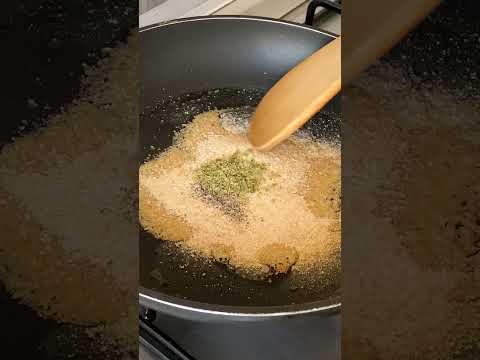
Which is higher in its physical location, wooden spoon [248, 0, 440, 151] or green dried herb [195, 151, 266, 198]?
wooden spoon [248, 0, 440, 151]

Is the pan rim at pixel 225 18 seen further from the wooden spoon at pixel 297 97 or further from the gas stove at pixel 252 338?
the gas stove at pixel 252 338

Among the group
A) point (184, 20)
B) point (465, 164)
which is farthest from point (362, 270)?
point (184, 20)

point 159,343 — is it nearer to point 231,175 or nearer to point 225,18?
point 231,175

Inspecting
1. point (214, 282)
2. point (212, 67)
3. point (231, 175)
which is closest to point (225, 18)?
point (212, 67)

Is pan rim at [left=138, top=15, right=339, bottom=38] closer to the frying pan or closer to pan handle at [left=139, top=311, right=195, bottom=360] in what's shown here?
the frying pan


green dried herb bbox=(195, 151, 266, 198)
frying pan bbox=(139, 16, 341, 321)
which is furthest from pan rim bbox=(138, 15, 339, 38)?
green dried herb bbox=(195, 151, 266, 198)

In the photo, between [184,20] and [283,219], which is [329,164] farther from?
[184,20]
